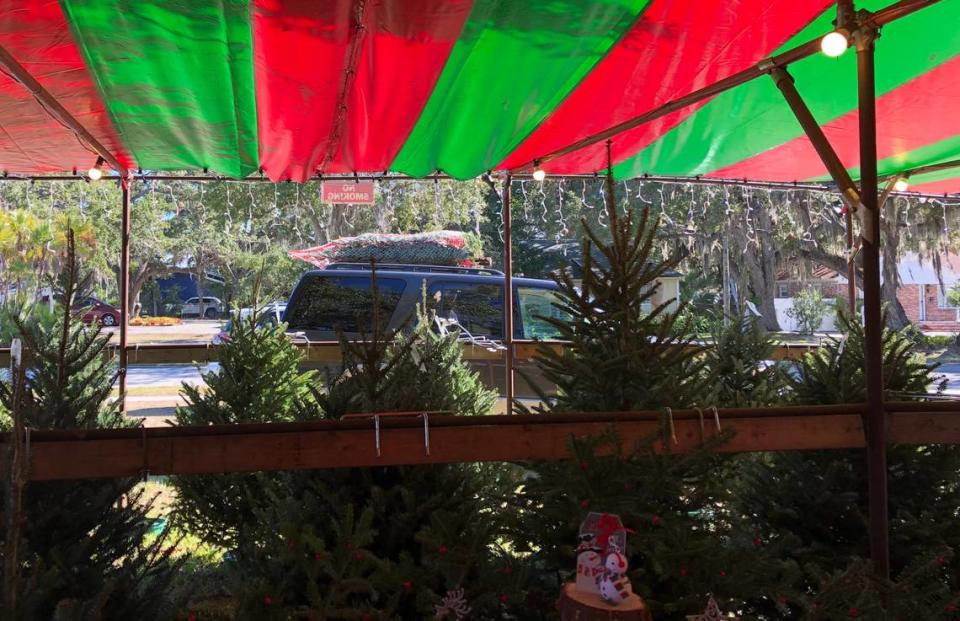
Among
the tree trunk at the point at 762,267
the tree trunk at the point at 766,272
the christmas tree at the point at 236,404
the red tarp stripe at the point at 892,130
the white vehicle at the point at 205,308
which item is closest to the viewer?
the red tarp stripe at the point at 892,130

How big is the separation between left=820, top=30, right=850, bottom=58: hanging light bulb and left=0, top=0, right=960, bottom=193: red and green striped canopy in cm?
40

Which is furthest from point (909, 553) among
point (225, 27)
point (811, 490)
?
point (225, 27)

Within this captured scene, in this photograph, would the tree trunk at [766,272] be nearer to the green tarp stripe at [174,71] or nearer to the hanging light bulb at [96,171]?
the hanging light bulb at [96,171]

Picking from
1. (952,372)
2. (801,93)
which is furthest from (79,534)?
(952,372)

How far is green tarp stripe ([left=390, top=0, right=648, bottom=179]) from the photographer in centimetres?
319

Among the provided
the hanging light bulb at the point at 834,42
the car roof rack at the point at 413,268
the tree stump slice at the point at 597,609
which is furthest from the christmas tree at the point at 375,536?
the car roof rack at the point at 413,268

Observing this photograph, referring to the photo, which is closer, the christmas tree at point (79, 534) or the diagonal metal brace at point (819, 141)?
the christmas tree at point (79, 534)

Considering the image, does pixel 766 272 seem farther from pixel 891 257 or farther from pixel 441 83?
pixel 441 83

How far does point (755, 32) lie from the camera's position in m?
3.43

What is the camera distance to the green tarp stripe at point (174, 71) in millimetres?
3027

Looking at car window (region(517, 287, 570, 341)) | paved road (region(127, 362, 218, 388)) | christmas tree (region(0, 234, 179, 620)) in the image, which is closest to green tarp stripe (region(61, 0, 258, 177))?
christmas tree (region(0, 234, 179, 620))

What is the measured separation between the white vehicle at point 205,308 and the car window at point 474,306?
38.3 m

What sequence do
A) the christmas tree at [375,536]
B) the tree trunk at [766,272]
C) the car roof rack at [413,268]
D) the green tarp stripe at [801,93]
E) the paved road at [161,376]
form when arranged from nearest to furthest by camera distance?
the christmas tree at [375,536] → the green tarp stripe at [801,93] → the car roof rack at [413,268] → the paved road at [161,376] → the tree trunk at [766,272]

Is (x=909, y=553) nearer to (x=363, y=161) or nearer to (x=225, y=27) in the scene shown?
(x=225, y=27)
